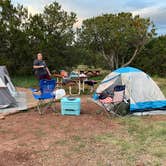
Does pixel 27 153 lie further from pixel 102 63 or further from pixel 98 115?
pixel 102 63

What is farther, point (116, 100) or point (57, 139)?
point (116, 100)

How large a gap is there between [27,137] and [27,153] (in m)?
0.74

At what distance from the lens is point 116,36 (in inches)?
656

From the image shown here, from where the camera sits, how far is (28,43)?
580 inches

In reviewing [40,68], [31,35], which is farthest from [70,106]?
[31,35]

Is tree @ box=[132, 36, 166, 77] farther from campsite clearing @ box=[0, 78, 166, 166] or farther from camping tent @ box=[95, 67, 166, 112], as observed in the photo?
campsite clearing @ box=[0, 78, 166, 166]

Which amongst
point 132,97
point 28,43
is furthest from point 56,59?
point 132,97

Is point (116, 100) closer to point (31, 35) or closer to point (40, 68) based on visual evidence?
point (40, 68)

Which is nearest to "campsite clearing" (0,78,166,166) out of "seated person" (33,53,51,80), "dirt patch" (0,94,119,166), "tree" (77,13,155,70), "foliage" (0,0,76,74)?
"dirt patch" (0,94,119,166)

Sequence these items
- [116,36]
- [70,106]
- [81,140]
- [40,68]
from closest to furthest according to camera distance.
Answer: [81,140]
[70,106]
[40,68]
[116,36]

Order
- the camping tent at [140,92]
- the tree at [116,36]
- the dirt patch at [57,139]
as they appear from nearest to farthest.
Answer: the dirt patch at [57,139] < the camping tent at [140,92] < the tree at [116,36]

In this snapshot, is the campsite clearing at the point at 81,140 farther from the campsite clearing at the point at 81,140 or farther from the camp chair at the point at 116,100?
the camp chair at the point at 116,100

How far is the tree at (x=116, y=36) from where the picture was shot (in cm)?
1683

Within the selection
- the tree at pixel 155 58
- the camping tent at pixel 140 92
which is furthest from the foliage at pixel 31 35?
the camping tent at pixel 140 92
